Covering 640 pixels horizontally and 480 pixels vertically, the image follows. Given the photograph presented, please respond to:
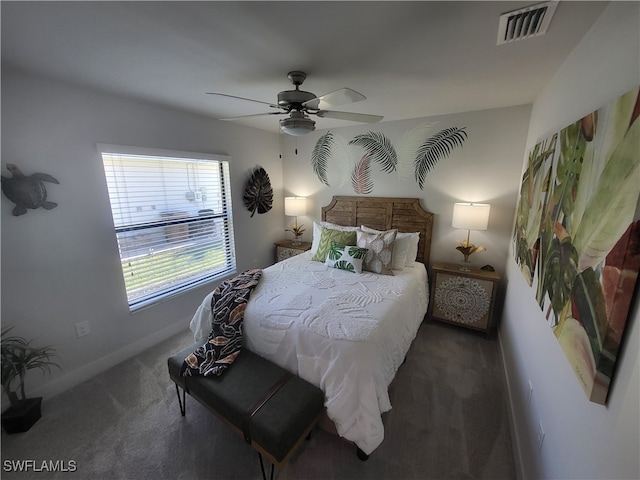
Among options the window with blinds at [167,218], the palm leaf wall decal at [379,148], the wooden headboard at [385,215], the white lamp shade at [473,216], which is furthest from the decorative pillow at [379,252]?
the window with blinds at [167,218]

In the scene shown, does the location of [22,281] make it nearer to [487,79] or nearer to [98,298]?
[98,298]

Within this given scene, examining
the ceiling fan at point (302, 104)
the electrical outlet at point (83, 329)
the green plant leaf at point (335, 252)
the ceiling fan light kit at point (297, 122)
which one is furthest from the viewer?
the green plant leaf at point (335, 252)

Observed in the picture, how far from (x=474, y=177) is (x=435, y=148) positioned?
1.78 feet

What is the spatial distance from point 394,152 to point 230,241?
2.42 meters

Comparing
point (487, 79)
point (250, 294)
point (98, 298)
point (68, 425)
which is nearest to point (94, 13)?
point (250, 294)

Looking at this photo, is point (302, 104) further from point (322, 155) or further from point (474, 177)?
point (474, 177)

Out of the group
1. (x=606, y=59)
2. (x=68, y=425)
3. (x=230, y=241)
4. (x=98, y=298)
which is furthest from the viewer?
(x=230, y=241)

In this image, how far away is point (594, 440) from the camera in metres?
0.81

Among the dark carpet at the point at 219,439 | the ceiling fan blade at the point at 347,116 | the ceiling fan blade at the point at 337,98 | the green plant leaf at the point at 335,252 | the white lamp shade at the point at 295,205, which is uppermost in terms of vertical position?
the ceiling fan blade at the point at 337,98

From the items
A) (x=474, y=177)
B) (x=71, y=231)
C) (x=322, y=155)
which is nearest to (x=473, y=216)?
(x=474, y=177)

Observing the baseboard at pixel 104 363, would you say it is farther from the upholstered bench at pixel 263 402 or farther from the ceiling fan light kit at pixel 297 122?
the ceiling fan light kit at pixel 297 122

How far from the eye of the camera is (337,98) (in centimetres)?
165

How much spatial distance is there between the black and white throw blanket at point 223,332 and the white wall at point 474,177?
2.20m

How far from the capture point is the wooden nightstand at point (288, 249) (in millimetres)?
3803
